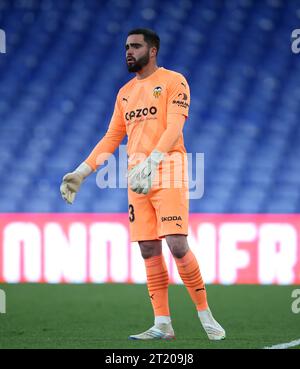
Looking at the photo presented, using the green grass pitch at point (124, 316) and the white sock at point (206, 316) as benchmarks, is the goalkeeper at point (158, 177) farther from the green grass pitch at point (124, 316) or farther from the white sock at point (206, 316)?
the green grass pitch at point (124, 316)

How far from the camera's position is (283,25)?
33.6ft

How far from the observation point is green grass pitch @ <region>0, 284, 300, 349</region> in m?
4.44

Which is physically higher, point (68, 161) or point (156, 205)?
point (68, 161)

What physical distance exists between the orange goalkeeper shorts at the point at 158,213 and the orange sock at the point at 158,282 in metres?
0.15

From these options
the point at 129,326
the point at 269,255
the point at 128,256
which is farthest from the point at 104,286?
the point at 129,326

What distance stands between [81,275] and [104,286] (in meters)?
0.39

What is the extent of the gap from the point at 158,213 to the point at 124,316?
5.03 ft

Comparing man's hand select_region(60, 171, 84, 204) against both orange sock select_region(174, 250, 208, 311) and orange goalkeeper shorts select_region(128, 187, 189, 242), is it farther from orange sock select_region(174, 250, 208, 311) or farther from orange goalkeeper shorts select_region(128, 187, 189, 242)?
orange sock select_region(174, 250, 208, 311)

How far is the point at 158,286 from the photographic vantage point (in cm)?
459

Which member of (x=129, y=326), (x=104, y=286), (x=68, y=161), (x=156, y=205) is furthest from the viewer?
(x=68, y=161)

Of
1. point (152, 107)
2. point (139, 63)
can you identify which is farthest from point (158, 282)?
point (139, 63)

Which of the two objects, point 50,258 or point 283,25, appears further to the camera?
point 283,25

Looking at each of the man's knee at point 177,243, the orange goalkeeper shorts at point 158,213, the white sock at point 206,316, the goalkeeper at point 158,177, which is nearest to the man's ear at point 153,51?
the goalkeeper at point 158,177
